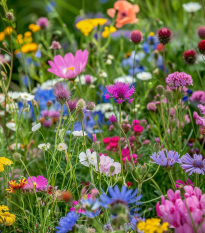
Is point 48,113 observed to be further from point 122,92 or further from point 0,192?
point 122,92

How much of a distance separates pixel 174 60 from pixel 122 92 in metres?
0.90

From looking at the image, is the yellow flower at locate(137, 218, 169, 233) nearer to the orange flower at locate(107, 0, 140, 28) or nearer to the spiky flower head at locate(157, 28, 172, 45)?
the spiky flower head at locate(157, 28, 172, 45)

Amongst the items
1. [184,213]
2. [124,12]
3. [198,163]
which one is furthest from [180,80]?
[124,12]

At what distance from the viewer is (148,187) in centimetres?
91

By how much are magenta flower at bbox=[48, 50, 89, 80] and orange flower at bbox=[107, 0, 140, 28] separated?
536 mm

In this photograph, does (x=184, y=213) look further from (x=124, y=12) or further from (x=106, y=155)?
(x=124, y=12)

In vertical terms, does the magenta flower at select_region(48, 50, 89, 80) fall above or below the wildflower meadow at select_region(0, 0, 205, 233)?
above

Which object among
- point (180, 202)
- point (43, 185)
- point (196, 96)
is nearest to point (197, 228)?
point (180, 202)

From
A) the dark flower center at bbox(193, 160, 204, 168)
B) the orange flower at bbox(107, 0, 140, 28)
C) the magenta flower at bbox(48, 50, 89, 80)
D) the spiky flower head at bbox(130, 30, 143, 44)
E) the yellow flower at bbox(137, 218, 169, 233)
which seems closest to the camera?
the yellow flower at bbox(137, 218, 169, 233)

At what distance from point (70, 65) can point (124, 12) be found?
62 cm

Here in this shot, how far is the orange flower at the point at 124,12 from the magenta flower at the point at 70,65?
1.76ft

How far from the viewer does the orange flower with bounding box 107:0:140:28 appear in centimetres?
128

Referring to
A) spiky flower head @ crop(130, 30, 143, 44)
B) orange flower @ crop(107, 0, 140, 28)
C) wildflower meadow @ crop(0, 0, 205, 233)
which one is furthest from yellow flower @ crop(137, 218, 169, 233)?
orange flower @ crop(107, 0, 140, 28)

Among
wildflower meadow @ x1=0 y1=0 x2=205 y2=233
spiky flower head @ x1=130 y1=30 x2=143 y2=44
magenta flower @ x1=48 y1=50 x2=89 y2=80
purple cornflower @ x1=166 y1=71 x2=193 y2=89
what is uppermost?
spiky flower head @ x1=130 y1=30 x2=143 y2=44
